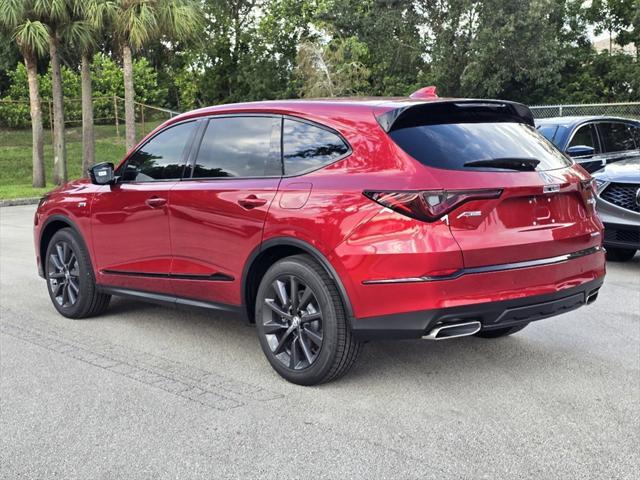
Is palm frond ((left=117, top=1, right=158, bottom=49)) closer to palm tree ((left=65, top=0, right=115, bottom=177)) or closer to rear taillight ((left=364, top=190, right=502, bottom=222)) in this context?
palm tree ((left=65, top=0, right=115, bottom=177))

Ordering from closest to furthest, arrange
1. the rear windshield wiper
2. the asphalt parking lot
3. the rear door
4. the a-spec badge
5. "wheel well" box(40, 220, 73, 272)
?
the asphalt parking lot < the rear windshield wiper < the a-spec badge < the rear door < "wheel well" box(40, 220, 73, 272)

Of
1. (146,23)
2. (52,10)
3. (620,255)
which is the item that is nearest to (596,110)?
(146,23)

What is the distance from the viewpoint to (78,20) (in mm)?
23156

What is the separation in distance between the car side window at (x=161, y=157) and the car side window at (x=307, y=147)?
101 cm

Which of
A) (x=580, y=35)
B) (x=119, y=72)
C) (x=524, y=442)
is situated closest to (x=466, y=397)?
(x=524, y=442)

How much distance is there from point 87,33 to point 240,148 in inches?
772

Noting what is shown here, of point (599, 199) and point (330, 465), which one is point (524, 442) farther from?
point (599, 199)

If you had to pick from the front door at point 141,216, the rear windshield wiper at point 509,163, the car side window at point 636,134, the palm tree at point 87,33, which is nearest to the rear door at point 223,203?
the front door at point 141,216

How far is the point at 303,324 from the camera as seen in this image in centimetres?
447

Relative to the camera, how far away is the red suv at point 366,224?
398 cm

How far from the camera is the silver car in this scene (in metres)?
8.14

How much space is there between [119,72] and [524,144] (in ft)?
116

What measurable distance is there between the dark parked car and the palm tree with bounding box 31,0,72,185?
16.6 meters

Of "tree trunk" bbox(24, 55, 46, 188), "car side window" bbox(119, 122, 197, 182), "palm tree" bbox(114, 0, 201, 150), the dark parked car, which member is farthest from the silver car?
"tree trunk" bbox(24, 55, 46, 188)
